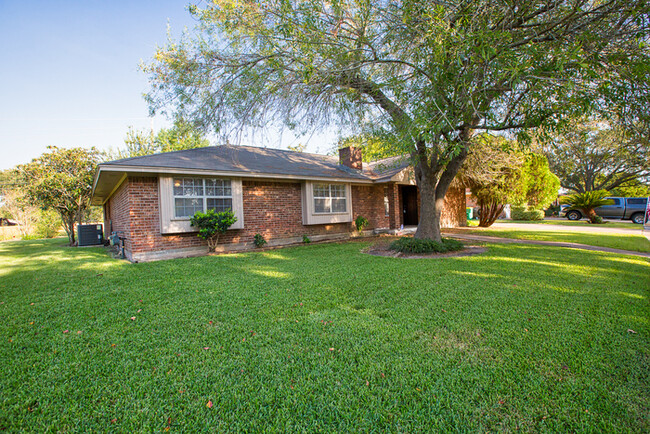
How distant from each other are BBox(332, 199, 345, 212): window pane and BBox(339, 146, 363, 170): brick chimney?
246 cm

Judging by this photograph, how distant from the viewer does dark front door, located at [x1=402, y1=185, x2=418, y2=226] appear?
16.7 m

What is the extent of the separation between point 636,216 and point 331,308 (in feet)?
82.4

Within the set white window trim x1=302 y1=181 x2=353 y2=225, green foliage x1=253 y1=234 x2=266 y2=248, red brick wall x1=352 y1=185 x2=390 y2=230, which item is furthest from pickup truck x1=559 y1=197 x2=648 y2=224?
green foliage x1=253 y1=234 x2=266 y2=248

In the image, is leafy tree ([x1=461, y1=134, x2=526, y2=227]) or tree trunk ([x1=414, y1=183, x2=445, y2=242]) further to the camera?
leafy tree ([x1=461, y1=134, x2=526, y2=227])

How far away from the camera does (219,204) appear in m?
9.23

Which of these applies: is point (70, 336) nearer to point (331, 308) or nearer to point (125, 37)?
point (331, 308)

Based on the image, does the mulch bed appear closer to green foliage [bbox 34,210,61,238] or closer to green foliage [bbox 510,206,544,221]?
green foliage [bbox 510,206,544,221]

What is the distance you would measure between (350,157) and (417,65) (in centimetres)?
801

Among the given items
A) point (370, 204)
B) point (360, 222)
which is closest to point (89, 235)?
point (360, 222)

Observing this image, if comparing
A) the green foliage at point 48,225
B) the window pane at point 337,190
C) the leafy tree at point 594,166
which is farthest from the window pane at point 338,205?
the green foliage at point 48,225

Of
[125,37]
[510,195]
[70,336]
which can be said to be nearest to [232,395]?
[70,336]

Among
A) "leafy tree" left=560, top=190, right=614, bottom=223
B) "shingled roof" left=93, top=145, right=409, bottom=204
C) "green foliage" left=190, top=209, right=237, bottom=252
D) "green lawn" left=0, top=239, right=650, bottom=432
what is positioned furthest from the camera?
"leafy tree" left=560, top=190, right=614, bottom=223

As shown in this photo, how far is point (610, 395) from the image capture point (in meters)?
1.98

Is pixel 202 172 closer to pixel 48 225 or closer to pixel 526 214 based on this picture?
pixel 48 225
